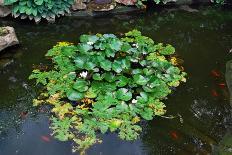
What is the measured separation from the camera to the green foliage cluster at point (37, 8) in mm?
10469

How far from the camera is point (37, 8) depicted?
10562 millimetres

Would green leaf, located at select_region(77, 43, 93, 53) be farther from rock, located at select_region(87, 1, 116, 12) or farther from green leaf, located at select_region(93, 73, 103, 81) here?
rock, located at select_region(87, 1, 116, 12)

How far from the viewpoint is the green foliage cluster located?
34.3ft

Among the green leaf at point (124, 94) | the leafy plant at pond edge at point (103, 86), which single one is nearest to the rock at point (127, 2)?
the leafy plant at pond edge at point (103, 86)

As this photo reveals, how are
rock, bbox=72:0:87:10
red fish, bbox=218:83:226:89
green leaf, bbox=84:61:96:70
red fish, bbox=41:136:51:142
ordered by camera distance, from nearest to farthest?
red fish, bbox=41:136:51:142, green leaf, bbox=84:61:96:70, red fish, bbox=218:83:226:89, rock, bbox=72:0:87:10

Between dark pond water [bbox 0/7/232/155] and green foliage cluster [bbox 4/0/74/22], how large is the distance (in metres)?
0.26

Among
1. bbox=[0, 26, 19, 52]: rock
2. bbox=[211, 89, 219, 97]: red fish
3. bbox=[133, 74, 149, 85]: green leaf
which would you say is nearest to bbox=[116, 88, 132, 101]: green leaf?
bbox=[133, 74, 149, 85]: green leaf

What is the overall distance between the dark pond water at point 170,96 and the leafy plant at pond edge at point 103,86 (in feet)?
0.74

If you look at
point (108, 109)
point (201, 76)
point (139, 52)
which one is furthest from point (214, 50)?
point (108, 109)

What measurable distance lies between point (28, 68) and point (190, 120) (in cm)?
381

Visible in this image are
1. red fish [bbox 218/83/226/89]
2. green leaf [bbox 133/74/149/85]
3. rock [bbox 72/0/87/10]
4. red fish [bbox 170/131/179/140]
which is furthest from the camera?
rock [bbox 72/0/87/10]

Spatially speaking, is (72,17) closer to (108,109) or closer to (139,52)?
(139,52)

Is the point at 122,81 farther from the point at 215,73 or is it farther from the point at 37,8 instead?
the point at 37,8

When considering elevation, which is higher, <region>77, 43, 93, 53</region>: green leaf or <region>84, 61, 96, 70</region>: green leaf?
<region>77, 43, 93, 53</region>: green leaf
